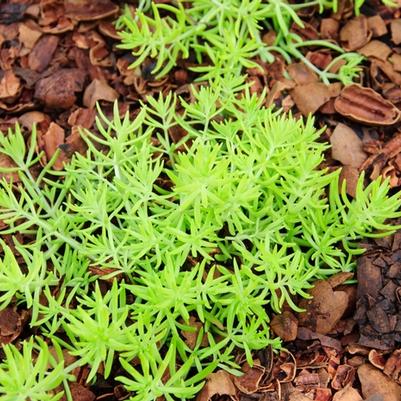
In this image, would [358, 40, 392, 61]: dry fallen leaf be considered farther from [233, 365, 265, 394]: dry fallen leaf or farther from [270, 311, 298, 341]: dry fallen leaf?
[233, 365, 265, 394]: dry fallen leaf

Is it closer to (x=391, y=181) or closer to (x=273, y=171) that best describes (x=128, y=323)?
(x=273, y=171)

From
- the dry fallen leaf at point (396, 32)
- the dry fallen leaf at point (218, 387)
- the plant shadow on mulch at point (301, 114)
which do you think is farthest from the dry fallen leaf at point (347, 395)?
the dry fallen leaf at point (396, 32)

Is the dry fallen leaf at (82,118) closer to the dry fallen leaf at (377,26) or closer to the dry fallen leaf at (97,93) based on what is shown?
the dry fallen leaf at (97,93)

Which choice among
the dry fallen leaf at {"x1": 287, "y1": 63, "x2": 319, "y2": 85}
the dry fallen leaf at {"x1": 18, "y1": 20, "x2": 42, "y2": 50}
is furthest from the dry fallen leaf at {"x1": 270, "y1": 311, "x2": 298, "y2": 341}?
the dry fallen leaf at {"x1": 18, "y1": 20, "x2": 42, "y2": 50}

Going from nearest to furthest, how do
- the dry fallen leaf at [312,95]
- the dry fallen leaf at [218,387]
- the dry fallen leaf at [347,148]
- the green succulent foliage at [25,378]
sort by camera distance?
the green succulent foliage at [25,378], the dry fallen leaf at [218,387], the dry fallen leaf at [347,148], the dry fallen leaf at [312,95]

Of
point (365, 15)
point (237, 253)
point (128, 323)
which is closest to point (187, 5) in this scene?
point (365, 15)

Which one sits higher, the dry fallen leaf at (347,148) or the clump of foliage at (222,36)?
the clump of foliage at (222,36)
